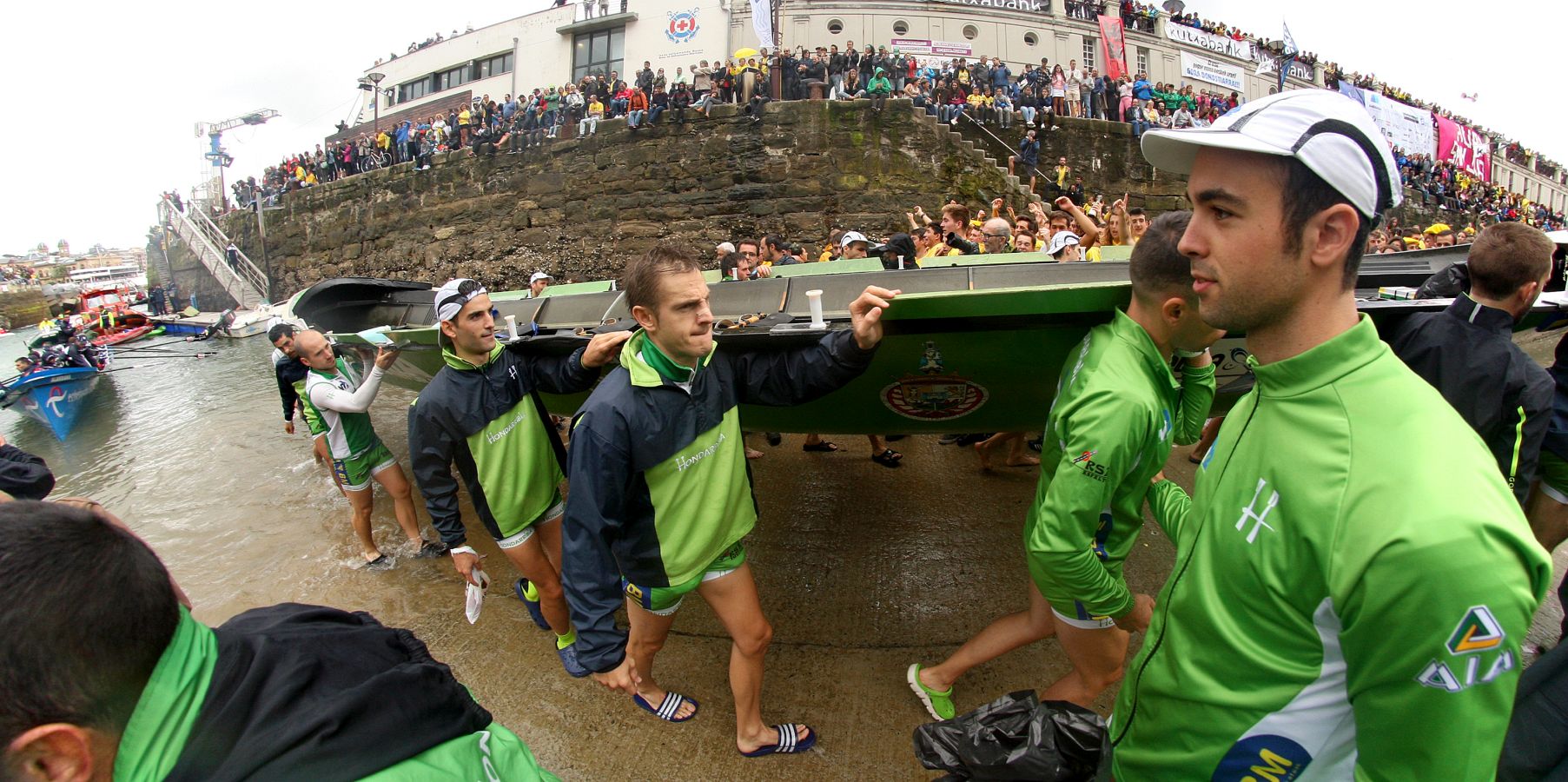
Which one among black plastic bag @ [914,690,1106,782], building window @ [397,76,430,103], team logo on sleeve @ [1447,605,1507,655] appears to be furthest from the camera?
building window @ [397,76,430,103]

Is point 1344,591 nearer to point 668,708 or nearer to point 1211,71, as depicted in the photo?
point 668,708

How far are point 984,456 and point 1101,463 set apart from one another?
3.58 m

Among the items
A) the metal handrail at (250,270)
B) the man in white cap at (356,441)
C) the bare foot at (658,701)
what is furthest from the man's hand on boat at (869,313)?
the metal handrail at (250,270)

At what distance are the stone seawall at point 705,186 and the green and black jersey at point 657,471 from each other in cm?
1303

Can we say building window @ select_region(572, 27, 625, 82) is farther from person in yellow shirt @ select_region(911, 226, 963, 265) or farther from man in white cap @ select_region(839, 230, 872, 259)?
man in white cap @ select_region(839, 230, 872, 259)

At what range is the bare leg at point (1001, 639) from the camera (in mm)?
2359

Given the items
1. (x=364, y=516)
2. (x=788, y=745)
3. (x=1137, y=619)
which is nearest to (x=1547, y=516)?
(x=1137, y=619)

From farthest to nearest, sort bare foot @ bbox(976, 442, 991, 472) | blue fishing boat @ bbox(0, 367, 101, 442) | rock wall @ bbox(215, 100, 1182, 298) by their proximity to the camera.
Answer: rock wall @ bbox(215, 100, 1182, 298) < blue fishing boat @ bbox(0, 367, 101, 442) < bare foot @ bbox(976, 442, 991, 472)

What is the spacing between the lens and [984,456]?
5.20 metres

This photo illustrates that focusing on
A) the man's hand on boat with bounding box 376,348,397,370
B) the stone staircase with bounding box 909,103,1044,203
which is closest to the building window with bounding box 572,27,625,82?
the stone staircase with bounding box 909,103,1044,203

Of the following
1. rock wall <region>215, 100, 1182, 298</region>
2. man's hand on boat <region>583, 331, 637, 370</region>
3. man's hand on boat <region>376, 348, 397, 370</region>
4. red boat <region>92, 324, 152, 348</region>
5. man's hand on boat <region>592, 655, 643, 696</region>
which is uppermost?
rock wall <region>215, 100, 1182, 298</region>

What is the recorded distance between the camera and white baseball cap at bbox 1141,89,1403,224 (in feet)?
3.16

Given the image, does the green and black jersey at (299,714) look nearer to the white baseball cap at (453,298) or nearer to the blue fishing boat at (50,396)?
the white baseball cap at (453,298)

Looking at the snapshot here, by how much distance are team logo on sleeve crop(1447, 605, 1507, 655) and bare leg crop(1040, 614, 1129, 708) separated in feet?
4.43
